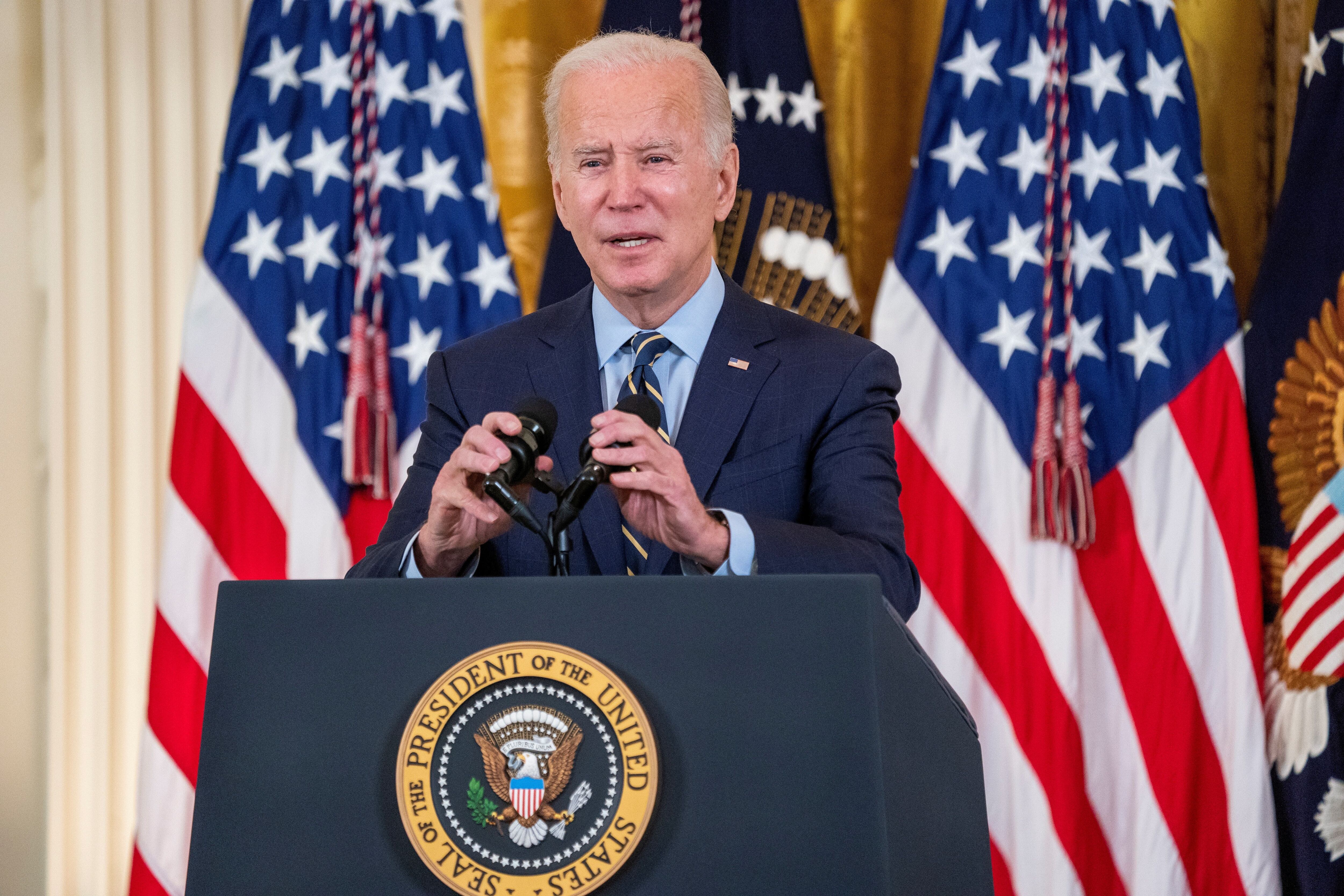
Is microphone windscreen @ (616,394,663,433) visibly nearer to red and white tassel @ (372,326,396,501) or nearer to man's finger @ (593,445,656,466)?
man's finger @ (593,445,656,466)

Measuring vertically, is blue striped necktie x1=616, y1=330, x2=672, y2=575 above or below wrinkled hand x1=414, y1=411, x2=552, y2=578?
above

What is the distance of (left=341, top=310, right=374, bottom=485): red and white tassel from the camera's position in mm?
3037

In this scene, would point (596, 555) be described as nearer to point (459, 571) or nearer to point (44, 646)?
point (459, 571)

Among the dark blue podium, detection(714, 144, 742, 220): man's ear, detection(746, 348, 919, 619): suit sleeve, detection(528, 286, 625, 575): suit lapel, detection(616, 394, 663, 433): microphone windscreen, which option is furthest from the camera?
detection(714, 144, 742, 220): man's ear

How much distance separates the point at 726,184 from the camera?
1.93 metres

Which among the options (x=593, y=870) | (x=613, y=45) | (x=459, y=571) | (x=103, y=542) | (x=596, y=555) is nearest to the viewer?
→ (x=593, y=870)

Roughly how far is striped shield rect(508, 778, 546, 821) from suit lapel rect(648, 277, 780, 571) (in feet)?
2.13

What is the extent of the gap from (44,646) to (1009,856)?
2.60m

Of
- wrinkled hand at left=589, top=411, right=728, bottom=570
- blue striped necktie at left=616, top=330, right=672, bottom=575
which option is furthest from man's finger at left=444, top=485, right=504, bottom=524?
blue striped necktie at left=616, top=330, right=672, bottom=575

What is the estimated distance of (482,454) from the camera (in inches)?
45.9

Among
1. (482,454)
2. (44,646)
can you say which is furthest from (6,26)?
(482,454)

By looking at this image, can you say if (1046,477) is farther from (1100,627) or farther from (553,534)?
(553,534)

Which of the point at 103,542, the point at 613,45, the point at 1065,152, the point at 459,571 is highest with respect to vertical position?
the point at 1065,152

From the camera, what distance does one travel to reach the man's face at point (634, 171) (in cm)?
173
